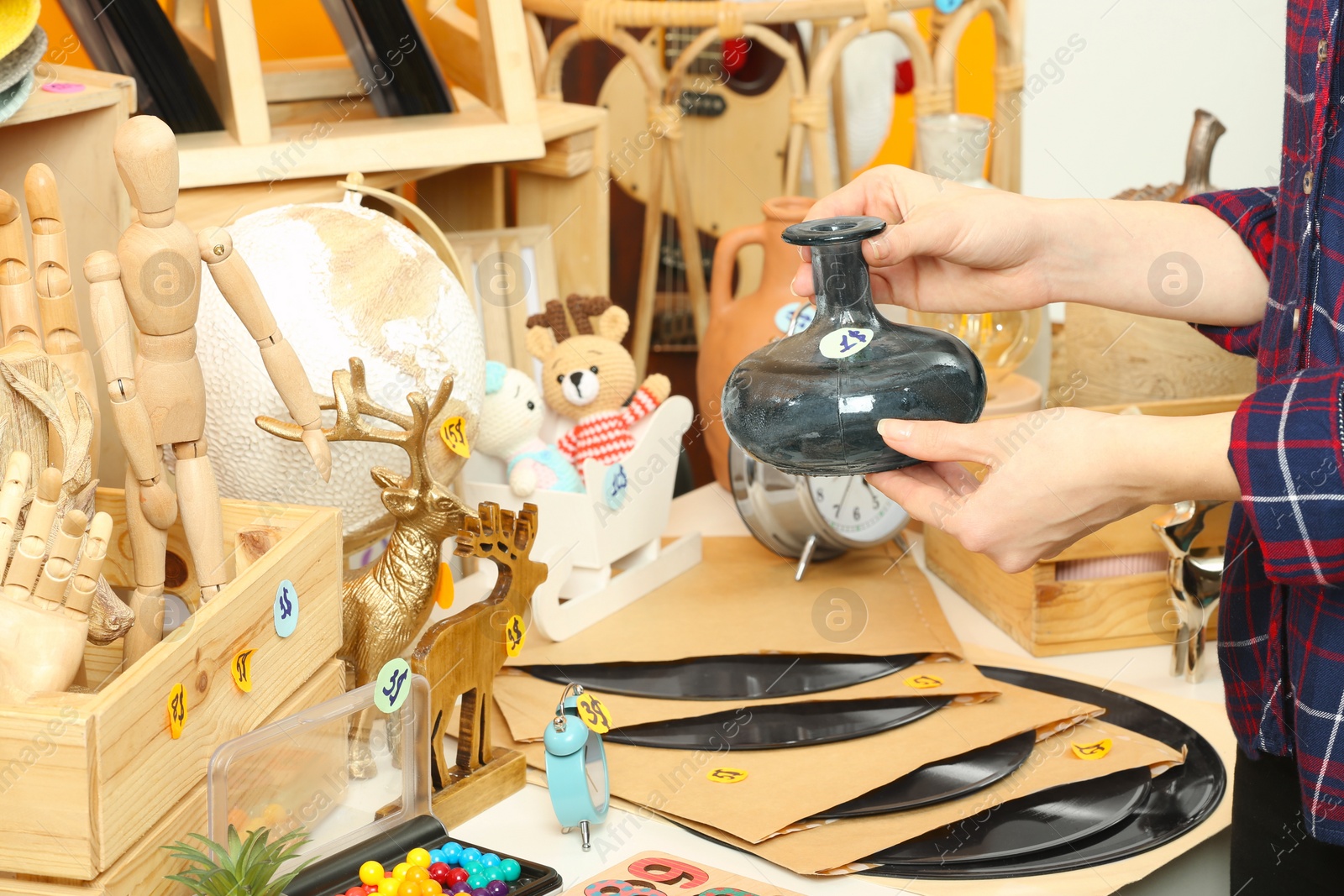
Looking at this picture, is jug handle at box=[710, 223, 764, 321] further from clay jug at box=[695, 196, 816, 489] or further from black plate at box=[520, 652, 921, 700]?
black plate at box=[520, 652, 921, 700]

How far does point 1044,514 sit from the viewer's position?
820mm

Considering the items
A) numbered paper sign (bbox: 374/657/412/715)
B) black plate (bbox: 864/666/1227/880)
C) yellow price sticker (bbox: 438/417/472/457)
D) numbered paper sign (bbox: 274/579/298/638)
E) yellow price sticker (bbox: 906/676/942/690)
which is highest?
yellow price sticker (bbox: 438/417/472/457)

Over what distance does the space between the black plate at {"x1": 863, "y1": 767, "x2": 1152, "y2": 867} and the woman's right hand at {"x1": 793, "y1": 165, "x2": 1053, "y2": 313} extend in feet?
1.34

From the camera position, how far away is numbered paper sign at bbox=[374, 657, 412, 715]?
93 centimetres

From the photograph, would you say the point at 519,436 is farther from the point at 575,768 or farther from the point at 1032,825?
the point at 1032,825

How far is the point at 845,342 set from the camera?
0.87m

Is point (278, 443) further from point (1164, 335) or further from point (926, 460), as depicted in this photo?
point (1164, 335)

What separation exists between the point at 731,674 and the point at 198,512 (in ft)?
1.80

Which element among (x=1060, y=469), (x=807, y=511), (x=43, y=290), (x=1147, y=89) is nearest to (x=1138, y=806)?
(x=1060, y=469)

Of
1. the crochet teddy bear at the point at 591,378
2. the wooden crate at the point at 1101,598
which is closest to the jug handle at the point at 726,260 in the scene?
the crochet teddy bear at the point at 591,378

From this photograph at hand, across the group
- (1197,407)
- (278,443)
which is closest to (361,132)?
(278,443)

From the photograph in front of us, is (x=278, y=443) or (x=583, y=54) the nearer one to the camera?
(x=278, y=443)

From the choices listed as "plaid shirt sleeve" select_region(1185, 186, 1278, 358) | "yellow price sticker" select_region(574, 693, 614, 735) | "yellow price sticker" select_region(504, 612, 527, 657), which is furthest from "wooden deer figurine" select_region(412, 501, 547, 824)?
"plaid shirt sleeve" select_region(1185, 186, 1278, 358)

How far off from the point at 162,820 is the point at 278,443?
35cm
